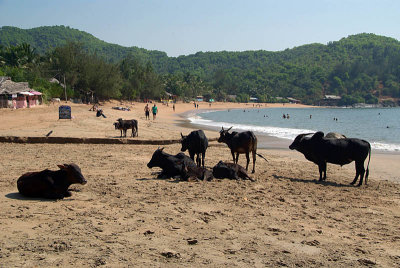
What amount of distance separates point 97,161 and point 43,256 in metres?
8.06

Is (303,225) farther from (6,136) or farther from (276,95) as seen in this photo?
(276,95)

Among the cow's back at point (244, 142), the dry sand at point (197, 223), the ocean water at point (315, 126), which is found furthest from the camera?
the ocean water at point (315, 126)

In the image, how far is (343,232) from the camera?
645 centimetres

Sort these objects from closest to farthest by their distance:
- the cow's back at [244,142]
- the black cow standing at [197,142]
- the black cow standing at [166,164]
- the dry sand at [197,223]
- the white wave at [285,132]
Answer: the dry sand at [197,223]
the black cow standing at [166,164]
the black cow standing at [197,142]
the cow's back at [244,142]
the white wave at [285,132]

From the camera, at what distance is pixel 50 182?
24.3 feet

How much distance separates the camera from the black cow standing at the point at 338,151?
37.0 ft

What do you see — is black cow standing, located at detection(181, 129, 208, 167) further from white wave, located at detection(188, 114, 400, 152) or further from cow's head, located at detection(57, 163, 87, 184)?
white wave, located at detection(188, 114, 400, 152)

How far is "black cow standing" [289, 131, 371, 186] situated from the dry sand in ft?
2.23

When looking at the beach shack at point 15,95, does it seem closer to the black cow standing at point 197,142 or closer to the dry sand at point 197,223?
the dry sand at point 197,223

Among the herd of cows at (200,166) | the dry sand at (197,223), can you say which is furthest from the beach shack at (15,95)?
the herd of cows at (200,166)

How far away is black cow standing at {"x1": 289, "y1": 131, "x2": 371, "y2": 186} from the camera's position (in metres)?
11.3

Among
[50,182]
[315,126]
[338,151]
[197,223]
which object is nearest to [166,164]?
[50,182]

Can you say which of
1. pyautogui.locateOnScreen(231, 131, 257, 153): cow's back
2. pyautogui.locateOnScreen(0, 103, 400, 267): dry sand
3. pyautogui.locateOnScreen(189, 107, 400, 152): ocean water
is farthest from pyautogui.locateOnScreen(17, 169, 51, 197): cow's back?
pyautogui.locateOnScreen(189, 107, 400, 152): ocean water

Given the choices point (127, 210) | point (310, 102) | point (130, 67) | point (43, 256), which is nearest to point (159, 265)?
point (43, 256)
